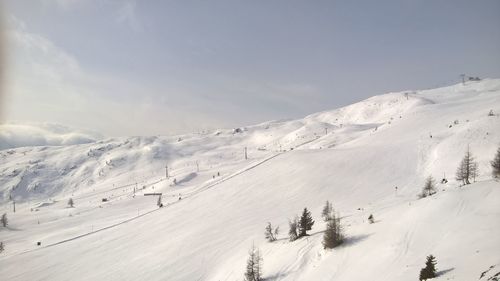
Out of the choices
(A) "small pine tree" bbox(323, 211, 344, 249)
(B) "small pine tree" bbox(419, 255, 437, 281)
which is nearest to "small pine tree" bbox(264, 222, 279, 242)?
(A) "small pine tree" bbox(323, 211, 344, 249)

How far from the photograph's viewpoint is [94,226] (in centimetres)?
8731

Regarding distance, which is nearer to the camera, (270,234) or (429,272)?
(429,272)

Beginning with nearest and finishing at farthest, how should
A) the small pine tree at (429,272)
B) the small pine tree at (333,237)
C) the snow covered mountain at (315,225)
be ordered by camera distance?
the small pine tree at (429,272) → the snow covered mountain at (315,225) → the small pine tree at (333,237)

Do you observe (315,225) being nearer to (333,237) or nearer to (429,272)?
(333,237)

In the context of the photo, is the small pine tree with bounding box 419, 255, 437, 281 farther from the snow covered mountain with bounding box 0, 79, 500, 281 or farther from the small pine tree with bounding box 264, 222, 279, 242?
the small pine tree with bounding box 264, 222, 279, 242

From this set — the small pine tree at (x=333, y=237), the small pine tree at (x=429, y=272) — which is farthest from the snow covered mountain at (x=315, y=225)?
the small pine tree at (x=333, y=237)

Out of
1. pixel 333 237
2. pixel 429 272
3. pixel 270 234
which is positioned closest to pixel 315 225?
pixel 270 234

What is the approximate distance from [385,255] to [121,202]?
371ft

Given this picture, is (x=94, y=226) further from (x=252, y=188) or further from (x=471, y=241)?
(x=471, y=241)

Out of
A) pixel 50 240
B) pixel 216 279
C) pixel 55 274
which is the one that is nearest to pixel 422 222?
pixel 216 279

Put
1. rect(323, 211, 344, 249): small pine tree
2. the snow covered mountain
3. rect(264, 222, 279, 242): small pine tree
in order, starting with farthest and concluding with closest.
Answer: rect(264, 222, 279, 242): small pine tree < rect(323, 211, 344, 249): small pine tree < the snow covered mountain

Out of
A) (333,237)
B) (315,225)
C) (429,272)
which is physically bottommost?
(315,225)

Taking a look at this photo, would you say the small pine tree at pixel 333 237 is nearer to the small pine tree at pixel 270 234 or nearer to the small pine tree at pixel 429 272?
the small pine tree at pixel 429 272

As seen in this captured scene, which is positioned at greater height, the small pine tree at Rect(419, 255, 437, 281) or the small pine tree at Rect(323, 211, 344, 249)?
the small pine tree at Rect(419, 255, 437, 281)
